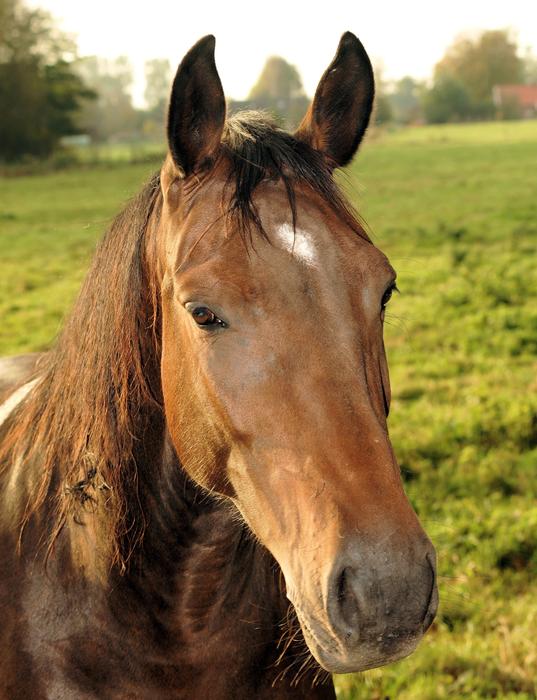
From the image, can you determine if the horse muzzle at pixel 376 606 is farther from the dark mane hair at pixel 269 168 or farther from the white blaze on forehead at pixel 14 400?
the white blaze on forehead at pixel 14 400

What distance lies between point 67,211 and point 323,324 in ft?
60.8

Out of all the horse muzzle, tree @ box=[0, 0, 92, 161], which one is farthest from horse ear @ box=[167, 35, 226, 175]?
tree @ box=[0, 0, 92, 161]

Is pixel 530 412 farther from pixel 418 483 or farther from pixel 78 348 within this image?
pixel 78 348

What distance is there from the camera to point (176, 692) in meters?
2.17

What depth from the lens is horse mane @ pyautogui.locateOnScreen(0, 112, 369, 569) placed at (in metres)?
2.14

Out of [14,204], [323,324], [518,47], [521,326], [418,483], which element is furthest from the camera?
[518,47]

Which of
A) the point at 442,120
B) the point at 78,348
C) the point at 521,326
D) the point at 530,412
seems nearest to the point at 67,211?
the point at 521,326

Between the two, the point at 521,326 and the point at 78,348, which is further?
the point at 521,326

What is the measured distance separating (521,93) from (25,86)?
63.4m

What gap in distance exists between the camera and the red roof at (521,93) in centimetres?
8189

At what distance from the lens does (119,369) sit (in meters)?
2.18

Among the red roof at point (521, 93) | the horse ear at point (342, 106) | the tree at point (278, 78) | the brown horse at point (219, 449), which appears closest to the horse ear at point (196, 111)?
the brown horse at point (219, 449)

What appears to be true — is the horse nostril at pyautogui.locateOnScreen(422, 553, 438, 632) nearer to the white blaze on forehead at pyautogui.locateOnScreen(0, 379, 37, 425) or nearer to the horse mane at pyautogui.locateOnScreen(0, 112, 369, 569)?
the horse mane at pyautogui.locateOnScreen(0, 112, 369, 569)

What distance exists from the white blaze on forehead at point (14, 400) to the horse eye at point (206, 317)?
1266 mm
